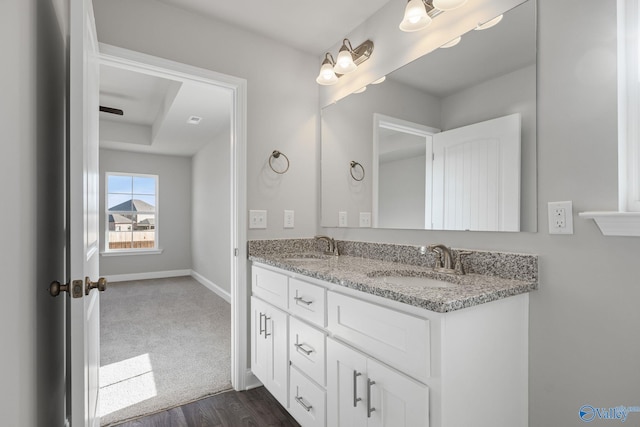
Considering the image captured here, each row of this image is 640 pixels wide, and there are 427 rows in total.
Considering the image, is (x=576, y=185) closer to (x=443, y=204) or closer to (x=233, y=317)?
(x=443, y=204)

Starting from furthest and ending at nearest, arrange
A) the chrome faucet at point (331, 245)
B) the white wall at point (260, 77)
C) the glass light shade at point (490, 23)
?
1. the chrome faucet at point (331, 245)
2. the white wall at point (260, 77)
3. the glass light shade at point (490, 23)

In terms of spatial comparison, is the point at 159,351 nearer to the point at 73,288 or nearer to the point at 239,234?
the point at 239,234

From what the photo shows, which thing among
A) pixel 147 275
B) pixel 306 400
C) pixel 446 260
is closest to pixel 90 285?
pixel 306 400

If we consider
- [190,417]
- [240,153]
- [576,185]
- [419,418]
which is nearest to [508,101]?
[576,185]

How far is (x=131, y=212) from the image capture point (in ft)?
19.0

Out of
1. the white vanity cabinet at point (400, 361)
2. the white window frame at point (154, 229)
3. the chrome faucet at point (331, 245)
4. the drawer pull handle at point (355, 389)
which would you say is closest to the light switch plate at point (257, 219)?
the chrome faucet at point (331, 245)

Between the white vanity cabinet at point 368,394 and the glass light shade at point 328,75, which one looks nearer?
the white vanity cabinet at point 368,394

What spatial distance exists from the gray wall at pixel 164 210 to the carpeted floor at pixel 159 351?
3.61 ft

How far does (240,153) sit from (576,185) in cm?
178

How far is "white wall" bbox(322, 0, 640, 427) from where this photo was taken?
1059 millimetres

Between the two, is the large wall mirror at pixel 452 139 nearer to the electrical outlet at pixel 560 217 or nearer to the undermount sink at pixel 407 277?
the electrical outlet at pixel 560 217

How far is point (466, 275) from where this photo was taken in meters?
1.42

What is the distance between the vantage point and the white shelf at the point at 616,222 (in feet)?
3.17

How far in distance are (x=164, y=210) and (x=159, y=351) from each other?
3872 millimetres
